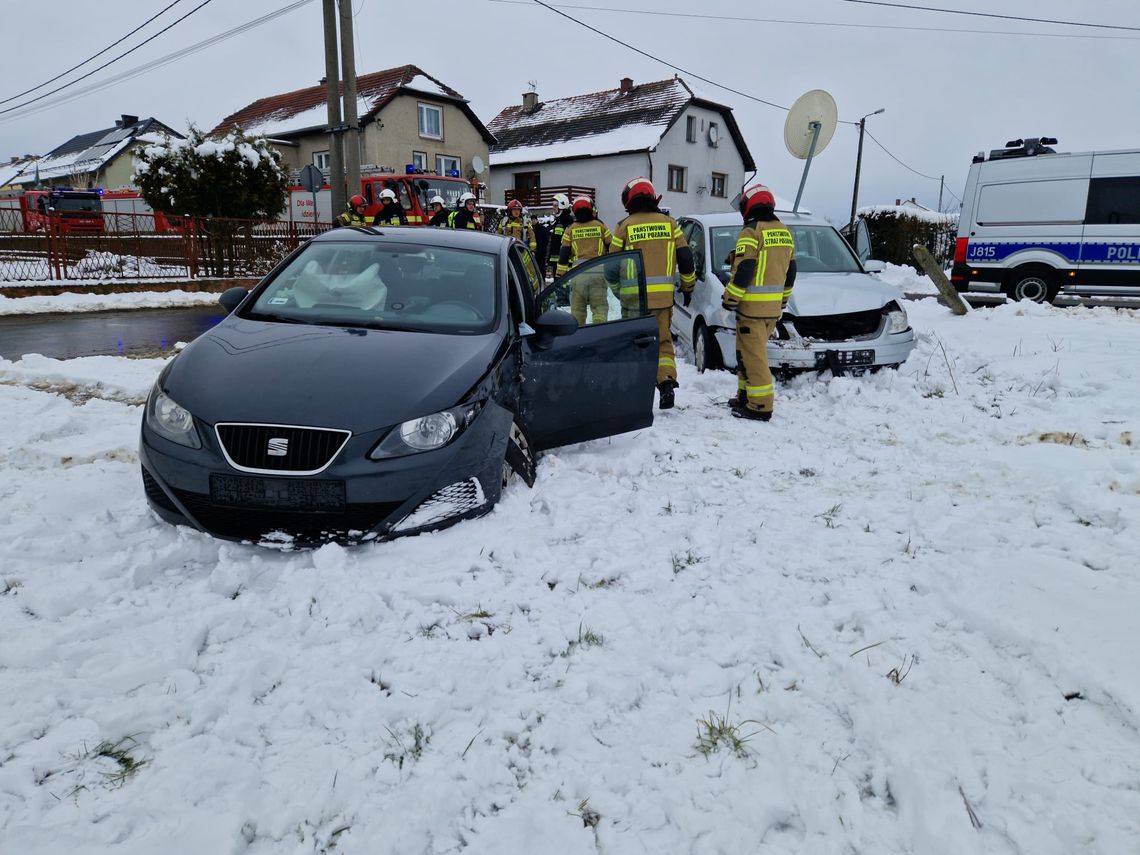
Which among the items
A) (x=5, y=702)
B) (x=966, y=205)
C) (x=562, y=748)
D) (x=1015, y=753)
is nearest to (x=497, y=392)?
(x=562, y=748)

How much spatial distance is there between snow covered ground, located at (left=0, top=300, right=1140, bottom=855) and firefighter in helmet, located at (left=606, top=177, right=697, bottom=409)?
205cm

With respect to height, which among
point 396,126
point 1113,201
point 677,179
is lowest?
point 1113,201

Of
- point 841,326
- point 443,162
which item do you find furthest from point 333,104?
point 443,162

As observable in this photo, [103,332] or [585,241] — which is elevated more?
[585,241]

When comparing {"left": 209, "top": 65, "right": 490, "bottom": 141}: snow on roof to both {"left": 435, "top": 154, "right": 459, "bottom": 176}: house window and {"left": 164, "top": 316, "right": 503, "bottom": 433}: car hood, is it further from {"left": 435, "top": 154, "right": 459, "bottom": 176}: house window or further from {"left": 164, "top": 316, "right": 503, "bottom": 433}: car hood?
{"left": 164, "top": 316, "right": 503, "bottom": 433}: car hood

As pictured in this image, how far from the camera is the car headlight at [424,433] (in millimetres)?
3178

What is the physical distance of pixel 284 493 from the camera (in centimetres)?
306

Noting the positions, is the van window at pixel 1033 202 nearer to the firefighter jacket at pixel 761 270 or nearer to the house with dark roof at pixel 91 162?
the firefighter jacket at pixel 761 270

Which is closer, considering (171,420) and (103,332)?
(171,420)

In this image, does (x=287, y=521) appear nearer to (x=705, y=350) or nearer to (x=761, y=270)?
(x=761, y=270)

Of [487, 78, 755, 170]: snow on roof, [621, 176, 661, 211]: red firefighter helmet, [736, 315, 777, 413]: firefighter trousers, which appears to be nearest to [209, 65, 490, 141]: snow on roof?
[487, 78, 755, 170]: snow on roof

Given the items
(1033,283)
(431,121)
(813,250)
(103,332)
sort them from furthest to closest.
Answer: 1. (431,121)
2. (1033,283)
3. (103,332)
4. (813,250)

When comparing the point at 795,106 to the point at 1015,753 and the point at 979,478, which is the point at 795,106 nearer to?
the point at 979,478

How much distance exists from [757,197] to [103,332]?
934 centimetres
